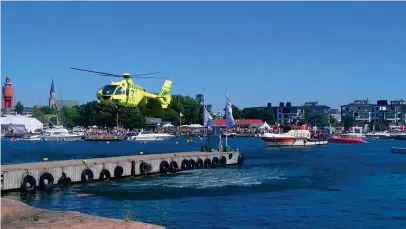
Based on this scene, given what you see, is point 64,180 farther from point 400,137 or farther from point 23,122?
point 400,137

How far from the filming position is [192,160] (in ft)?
179

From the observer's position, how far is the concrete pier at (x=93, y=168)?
35.5 m

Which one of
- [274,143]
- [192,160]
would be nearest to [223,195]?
[192,160]

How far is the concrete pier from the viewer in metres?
35.5

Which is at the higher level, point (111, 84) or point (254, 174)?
point (111, 84)

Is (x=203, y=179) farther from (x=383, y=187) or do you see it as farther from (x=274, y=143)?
(x=274, y=143)

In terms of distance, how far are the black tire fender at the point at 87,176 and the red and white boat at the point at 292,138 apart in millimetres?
66858

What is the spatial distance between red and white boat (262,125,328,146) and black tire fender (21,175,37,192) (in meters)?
73.0

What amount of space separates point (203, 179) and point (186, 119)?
15204 cm

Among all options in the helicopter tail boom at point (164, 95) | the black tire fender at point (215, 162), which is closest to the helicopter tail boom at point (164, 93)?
the helicopter tail boom at point (164, 95)

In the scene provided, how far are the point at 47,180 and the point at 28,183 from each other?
75.0 inches

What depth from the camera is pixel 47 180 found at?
37.4 m

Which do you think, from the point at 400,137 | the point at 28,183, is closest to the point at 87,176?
the point at 28,183

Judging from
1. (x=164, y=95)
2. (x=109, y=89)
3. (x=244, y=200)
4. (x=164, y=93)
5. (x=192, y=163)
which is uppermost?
(x=164, y=93)
